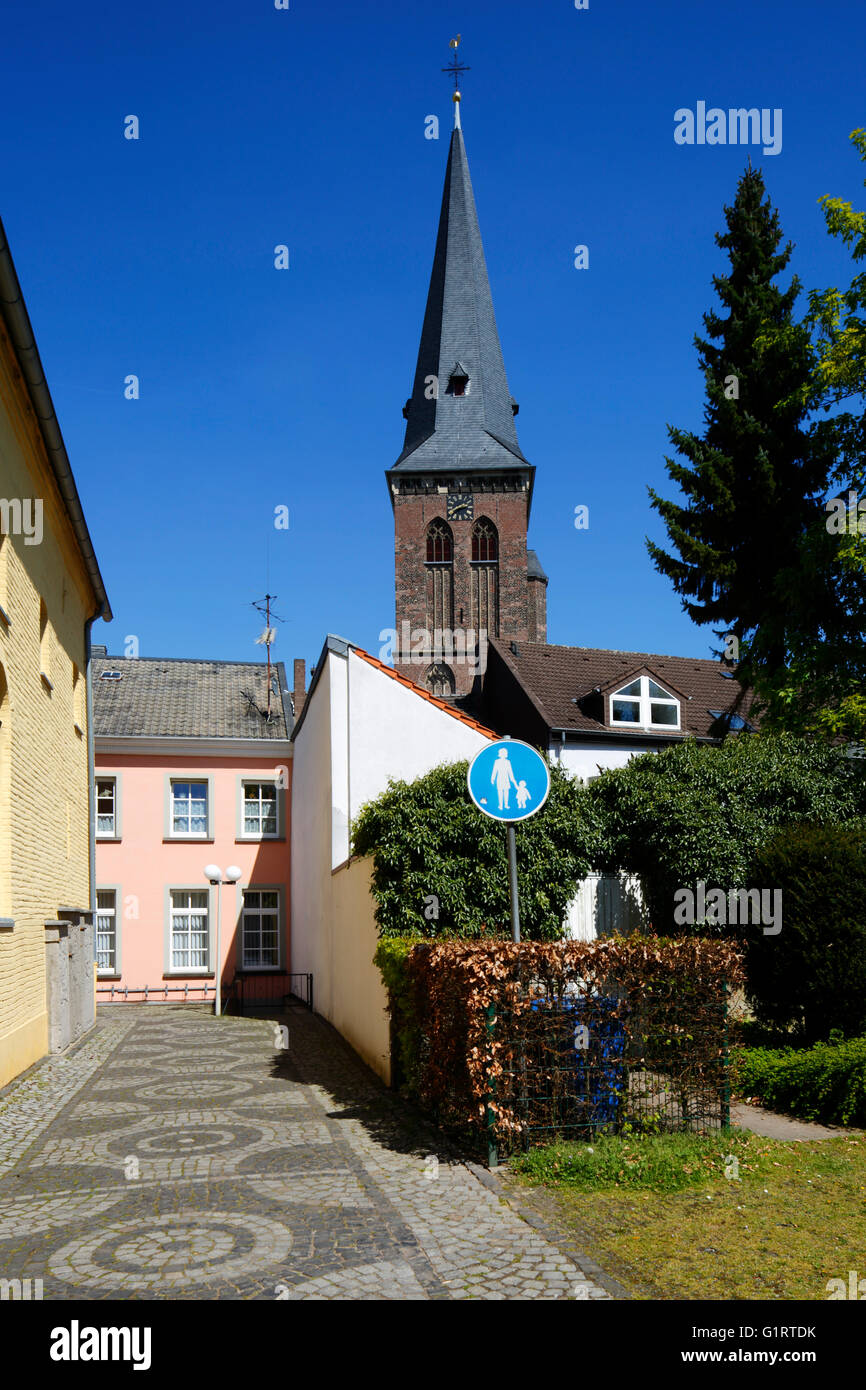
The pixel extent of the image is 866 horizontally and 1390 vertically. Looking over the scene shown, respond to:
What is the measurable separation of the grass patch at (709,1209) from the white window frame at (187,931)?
21844mm

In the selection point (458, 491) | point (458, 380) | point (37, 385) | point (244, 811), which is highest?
point (458, 380)

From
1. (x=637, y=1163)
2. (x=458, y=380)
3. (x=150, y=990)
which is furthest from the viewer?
(x=458, y=380)

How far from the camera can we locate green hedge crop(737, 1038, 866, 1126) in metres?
9.05

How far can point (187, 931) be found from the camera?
2816cm

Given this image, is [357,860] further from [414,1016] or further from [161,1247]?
[161,1247]

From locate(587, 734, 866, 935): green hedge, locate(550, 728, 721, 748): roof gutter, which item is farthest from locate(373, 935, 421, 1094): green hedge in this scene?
locate(550, 728, 721, 748): roof gutter

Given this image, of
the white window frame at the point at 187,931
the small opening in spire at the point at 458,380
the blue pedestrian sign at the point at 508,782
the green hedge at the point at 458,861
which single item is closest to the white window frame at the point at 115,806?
the white window frame at the point at 187,931

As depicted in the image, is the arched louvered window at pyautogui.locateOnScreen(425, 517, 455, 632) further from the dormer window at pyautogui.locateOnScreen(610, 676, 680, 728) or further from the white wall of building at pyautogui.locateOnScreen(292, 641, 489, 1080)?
the white wall of building at pyautogui.locateOnScreen(292, 641, 489, 1080)

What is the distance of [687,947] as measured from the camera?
8047 millimetres

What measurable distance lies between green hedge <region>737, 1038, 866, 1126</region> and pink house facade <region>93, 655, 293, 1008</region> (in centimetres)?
1968

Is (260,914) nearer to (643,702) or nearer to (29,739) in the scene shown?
(643,702)

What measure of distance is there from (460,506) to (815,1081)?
45.5 metres

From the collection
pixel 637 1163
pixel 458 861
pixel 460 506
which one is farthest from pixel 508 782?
pixel 460 506

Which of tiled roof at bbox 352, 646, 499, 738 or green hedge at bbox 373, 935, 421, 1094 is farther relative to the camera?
tiled roof at bbox 352, 646, 499, 738
